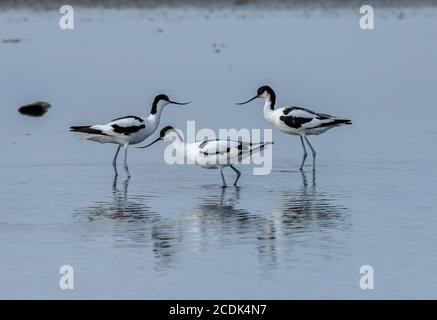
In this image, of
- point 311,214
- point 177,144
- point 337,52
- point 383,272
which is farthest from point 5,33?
point 383,272

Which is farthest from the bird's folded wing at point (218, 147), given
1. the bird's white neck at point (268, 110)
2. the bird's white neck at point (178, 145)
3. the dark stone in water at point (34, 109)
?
the dark stone in water at point (34, 109)

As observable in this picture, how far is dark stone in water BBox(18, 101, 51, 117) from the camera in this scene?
20.2 meters

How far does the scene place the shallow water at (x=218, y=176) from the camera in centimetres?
1084

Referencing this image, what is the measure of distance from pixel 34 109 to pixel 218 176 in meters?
5.46

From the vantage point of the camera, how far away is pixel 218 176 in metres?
15.9

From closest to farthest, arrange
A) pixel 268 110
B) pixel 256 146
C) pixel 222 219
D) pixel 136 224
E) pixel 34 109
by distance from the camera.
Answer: pixel 136 224
pixel 222 219
pixel 256 146
pixel 268 110
pixel 34 109

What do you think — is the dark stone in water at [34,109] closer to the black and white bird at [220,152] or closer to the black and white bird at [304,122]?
the black and white bird at [304,122]

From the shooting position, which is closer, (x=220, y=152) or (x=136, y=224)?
(x=136, y=224)

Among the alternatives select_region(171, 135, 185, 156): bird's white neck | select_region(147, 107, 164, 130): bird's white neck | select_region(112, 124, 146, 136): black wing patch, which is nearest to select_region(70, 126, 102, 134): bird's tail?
select_region(112, 124, 146, 136): black wing patch

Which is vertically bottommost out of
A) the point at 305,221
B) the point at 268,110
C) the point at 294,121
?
the point at 305,221

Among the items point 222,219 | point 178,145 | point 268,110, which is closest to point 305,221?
point 222,219

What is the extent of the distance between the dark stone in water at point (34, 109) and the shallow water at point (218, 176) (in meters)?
0.19

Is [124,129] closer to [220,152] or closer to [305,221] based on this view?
[220,152]

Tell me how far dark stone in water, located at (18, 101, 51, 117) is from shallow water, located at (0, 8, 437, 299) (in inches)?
7.6
